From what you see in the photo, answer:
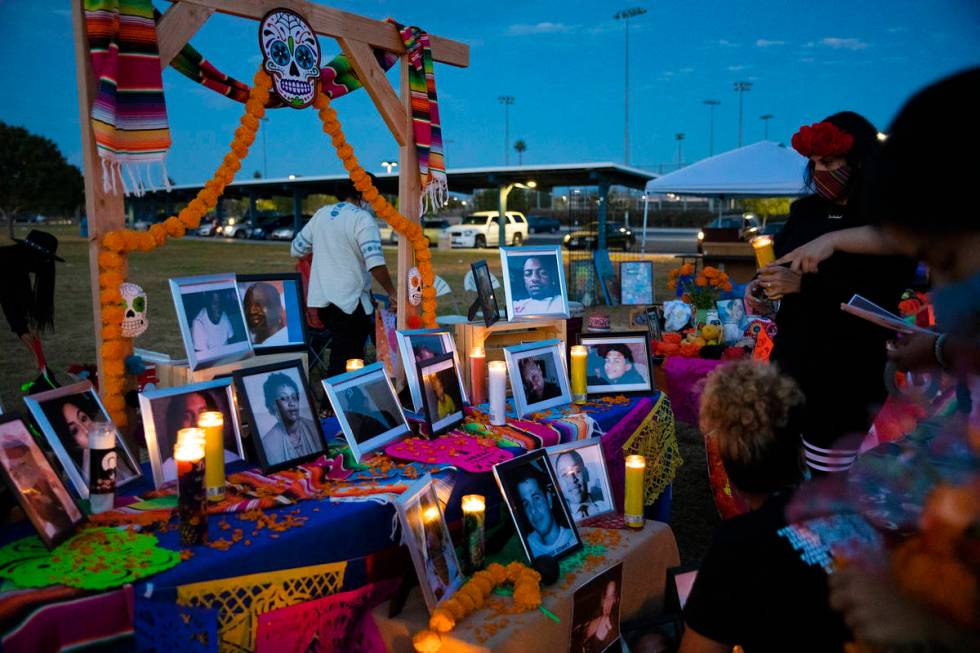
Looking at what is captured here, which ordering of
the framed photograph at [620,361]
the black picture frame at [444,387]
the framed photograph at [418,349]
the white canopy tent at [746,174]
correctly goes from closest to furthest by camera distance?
the black picture frame at [444,387] → the framed photograph at [418,349] → the framed photograph at [620,361] → the white canopy tent at [746,174]

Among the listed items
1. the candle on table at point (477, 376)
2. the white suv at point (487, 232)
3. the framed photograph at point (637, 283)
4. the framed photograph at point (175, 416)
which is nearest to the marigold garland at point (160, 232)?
the framed photograph at point (175, 416)

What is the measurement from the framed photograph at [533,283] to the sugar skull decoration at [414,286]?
0.49 meters

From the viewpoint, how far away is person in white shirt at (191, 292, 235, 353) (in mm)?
2787

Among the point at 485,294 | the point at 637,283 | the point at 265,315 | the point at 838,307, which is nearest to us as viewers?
the point at 838,307

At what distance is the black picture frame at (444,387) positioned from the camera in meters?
2.83

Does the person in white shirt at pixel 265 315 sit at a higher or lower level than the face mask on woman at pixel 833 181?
lower

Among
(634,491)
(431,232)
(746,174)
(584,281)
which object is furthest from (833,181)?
(431,232)

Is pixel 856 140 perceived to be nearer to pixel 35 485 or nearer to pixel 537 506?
pixel 537 506

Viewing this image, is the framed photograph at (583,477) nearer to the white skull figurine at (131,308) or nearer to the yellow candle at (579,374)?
the yellow candle at (579,374)

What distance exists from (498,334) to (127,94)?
2.28m

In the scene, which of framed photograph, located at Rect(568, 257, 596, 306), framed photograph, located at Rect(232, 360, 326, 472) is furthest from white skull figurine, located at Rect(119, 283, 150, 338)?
framed photograph, located at Rect(568, 257, 596, 306)

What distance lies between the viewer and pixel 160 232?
9.30ft

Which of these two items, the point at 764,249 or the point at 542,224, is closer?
the point at 764,249

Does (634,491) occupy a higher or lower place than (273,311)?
lower
